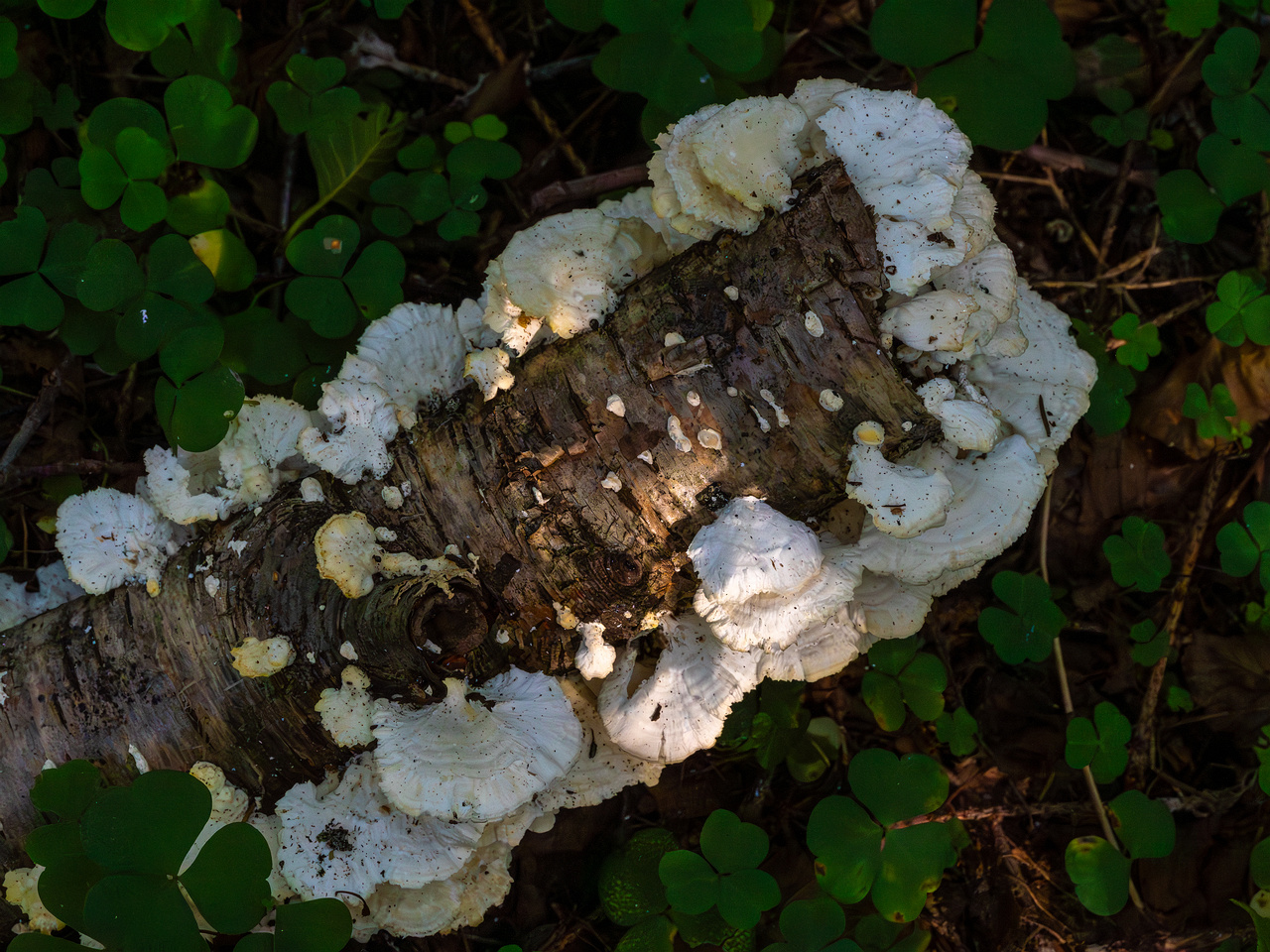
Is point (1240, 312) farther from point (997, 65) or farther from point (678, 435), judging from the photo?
point (678, 435)

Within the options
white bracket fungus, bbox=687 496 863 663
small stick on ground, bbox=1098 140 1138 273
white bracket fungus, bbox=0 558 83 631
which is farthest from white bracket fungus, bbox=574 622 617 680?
small stick on ground, bbox=1098 140 1138 273

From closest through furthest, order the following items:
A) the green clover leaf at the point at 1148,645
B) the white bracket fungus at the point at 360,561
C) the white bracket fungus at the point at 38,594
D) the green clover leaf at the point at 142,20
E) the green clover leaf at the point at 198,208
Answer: the white bracket fungus at the point at 360,561 → the white bracket fungus at the point at 38,594 → the green clover leaf at the point at 142,20 → the green clover leaf at the point at 198,208 → the green clover leaf at the point at 1148,645

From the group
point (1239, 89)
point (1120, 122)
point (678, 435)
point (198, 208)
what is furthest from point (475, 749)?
point (1239, 89)

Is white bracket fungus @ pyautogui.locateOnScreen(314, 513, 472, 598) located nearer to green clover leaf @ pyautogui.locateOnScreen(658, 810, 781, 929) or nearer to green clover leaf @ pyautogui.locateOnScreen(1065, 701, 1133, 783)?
green clover leaf @ pyautogui.locateOnScreen(658, 810, 781, 929)

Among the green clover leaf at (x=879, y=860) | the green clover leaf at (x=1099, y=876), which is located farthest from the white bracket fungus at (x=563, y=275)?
the green clover leaf at (x=1099, y=876)

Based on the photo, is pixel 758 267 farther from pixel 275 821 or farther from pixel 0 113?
pixel 0 113

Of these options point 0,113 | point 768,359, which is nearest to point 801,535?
point 768,359

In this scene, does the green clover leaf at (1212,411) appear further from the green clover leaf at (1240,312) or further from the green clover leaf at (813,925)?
the green clover leaf at (813,925)
